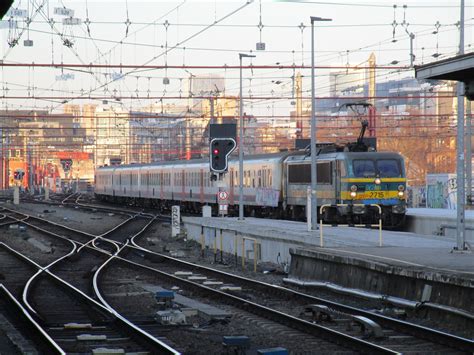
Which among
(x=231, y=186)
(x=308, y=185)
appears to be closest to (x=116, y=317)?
(x=308, y=185)

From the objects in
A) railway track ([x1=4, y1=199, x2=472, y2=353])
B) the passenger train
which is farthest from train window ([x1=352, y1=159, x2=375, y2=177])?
railway track ([x1=4, y1=199, x2=472, y2=353])

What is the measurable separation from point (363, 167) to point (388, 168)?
1.18 m

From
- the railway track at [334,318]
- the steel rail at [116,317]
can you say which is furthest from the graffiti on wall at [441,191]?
the steel rail at [116,317]

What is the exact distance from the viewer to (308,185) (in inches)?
1513

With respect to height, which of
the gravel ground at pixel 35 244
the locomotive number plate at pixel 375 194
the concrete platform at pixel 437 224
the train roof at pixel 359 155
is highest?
the train roof at pixel 359 155

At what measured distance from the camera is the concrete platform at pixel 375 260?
15.4 metres

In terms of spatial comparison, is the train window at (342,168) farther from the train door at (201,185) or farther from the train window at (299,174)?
the train door at (201,185)

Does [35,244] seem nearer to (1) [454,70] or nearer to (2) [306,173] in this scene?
(2) [306,173]

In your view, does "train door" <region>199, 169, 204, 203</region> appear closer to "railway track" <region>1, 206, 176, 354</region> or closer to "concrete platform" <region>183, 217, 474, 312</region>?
"concrete platform" <region>183, 217, 474, 312</region>

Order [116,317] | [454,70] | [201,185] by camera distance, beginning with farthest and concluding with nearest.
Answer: [201,185], [116,317], [454,70]

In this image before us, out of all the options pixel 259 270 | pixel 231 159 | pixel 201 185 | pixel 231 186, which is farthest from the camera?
pixel 201 185

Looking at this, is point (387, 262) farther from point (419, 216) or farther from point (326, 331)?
point (419, 216)

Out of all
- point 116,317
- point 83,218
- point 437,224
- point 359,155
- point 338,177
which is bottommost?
point 83,218

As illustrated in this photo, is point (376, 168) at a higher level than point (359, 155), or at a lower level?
lower
